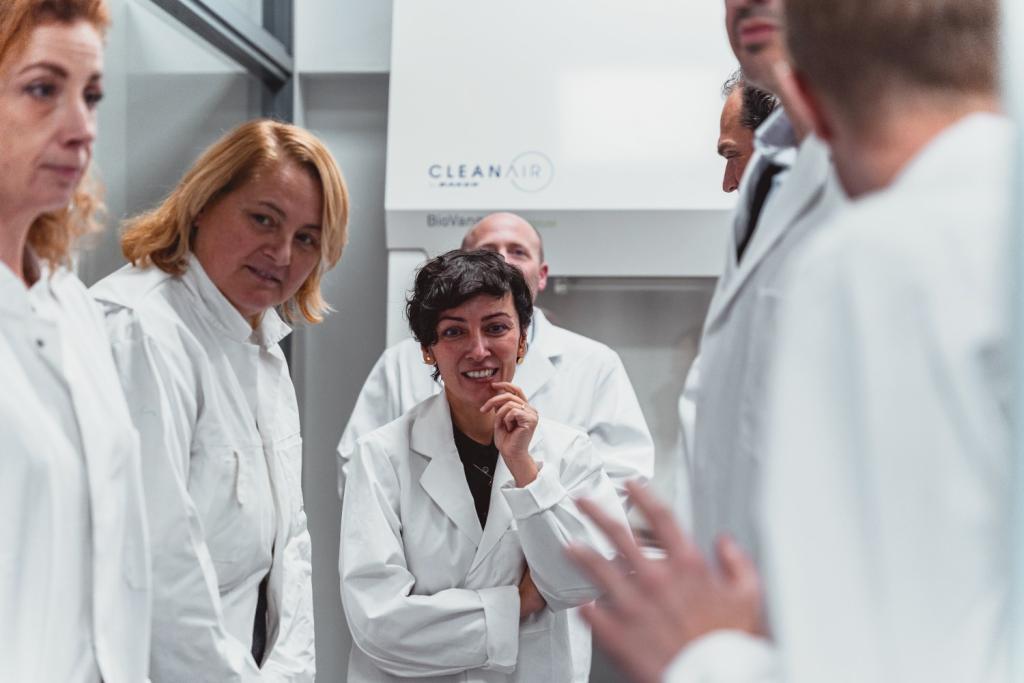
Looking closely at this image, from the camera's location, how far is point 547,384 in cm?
184

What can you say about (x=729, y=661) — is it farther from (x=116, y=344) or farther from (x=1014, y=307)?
(x=116, y=344)

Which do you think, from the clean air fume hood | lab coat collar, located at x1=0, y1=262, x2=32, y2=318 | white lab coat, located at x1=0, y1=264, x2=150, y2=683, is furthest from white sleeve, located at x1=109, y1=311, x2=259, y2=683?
the clean air fume hood

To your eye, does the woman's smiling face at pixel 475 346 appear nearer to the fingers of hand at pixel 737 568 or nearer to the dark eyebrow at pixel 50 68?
the dark eyebrow at pixel 50 68

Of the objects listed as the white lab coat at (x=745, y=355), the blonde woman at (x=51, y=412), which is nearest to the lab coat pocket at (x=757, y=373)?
the white lab coat at (x=745, y=355)

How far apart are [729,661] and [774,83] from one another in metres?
0.34

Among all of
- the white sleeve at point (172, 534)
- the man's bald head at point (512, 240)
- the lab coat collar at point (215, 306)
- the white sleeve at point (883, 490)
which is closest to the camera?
the white sleeve at point (883, 490)

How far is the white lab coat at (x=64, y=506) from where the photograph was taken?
77 cm

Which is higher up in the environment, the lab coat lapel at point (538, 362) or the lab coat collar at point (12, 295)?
the lab coat collar at point (12, 295)

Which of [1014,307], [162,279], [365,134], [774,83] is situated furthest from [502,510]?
[365,134]

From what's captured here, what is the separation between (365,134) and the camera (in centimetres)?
237

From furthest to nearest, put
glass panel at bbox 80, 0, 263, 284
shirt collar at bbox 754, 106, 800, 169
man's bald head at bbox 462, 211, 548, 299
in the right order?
man's bald head at bbox 462, 211, 548, 299 → glass panel at bbox 80, 0, 263, 284 → shirt collar at bbox 754, 106, 800, 169

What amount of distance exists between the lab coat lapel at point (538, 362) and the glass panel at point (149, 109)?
0.66m

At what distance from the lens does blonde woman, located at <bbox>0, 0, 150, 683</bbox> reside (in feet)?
2.55

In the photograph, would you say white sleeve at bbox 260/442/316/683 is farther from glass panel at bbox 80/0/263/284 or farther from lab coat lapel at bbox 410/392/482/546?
glass panel at bbox 80/0/263/284
